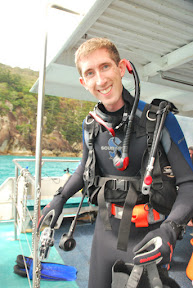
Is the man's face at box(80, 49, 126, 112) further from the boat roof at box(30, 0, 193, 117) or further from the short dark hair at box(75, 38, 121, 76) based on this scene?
the boat roof at box(30, 0, 193, 117)

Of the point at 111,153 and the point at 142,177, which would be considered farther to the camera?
the point at 111,153

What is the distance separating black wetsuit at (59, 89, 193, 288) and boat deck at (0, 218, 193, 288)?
0.98 metres

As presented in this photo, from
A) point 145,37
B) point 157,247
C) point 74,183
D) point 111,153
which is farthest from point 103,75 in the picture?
point 145,37

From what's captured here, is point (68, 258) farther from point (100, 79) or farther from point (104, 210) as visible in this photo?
point (100, 79)

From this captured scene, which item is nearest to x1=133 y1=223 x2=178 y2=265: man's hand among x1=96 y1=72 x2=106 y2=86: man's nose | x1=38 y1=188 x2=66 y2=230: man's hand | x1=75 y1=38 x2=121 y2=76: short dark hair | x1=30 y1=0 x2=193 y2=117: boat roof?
x1=38 y1=188 x2=66 y2=230: man's hand

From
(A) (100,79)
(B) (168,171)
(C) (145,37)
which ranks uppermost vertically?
(C) (145,37)

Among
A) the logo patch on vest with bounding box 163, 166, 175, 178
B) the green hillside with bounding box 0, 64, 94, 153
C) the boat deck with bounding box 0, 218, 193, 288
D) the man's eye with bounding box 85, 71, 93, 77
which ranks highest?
the green hillside with bounding box 0, 64, 94, 153

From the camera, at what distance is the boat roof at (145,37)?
85.1 inches

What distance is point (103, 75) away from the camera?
1.05 meters

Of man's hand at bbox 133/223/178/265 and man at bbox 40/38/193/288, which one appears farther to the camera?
man at bbox 40/38/193/288

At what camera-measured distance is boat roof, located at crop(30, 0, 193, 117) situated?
2.16 meters

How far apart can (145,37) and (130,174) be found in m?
2.33

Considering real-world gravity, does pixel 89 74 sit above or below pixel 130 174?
above

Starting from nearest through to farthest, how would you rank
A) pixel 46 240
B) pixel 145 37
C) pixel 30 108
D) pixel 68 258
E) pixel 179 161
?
pixel 179 161
pixel 46 240
pixel 145 37
pixel 68 258
pixel 30 108
